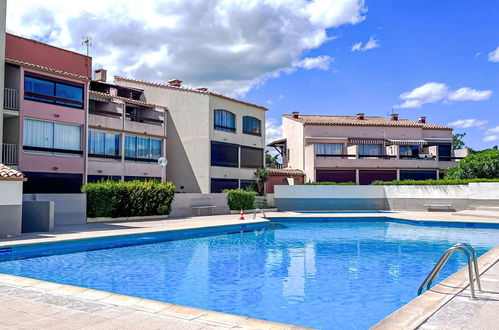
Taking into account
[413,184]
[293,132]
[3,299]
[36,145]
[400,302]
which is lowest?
[400,302]

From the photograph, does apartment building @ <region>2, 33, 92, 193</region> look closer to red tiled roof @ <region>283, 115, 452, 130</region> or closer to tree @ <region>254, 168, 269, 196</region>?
tree @ <region>254, 168, 269, 196</region>

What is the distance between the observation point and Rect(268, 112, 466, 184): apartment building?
4022 centimetres

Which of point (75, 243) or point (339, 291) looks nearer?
point (339, 291)

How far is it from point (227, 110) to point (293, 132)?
10866 mm

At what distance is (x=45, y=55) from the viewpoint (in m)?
27.6

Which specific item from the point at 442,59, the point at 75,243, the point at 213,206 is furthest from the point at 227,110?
the point at 75,243

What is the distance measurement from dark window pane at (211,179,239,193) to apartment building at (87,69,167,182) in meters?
4.02

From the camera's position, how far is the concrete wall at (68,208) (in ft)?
61.8

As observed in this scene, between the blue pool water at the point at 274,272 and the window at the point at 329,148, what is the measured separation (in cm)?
2332

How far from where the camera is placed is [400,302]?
27.9ft

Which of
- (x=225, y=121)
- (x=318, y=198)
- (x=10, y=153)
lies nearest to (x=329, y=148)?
(x=318, y=198)

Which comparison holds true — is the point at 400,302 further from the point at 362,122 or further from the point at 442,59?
the point at 362,122

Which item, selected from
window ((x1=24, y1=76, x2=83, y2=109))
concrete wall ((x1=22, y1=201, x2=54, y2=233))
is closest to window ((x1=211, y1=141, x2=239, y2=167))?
window ((x1=24, y1=76, x2=83, y2=109))

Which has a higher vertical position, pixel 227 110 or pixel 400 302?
pixel 227 110
